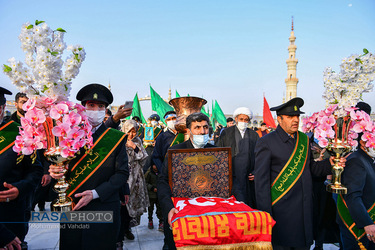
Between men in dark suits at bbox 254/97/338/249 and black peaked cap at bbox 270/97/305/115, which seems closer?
men in dark suits at bbox 254/97/338/249

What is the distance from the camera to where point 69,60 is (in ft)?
7.27

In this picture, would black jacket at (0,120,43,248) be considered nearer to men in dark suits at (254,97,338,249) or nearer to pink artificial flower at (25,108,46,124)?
pink artificial flower at (25,108,46,124)

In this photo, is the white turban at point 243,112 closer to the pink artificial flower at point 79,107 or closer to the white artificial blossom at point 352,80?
the white artificial blossom at point 352,80

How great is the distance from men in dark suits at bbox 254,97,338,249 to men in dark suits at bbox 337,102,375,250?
29cm

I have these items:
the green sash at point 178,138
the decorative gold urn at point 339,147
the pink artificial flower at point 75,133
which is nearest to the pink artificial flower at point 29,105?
the pink artificial flower at point 75,133

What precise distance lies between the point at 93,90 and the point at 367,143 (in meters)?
3.45

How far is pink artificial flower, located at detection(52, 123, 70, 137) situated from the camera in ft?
6.50

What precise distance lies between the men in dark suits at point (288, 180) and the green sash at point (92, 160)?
75.6 inches

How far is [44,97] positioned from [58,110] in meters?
0.20

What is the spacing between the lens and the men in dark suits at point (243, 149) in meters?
4.75

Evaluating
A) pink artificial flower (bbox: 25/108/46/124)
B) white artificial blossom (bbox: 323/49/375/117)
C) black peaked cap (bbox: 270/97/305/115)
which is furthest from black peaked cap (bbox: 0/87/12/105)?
white artificial blossom (bbox: 323/49/375/117)

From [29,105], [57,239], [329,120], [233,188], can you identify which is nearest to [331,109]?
[329,120]

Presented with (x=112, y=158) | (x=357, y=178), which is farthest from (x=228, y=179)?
(x=357, y=178)

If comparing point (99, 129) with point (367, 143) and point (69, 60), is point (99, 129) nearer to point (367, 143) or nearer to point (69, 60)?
point (69, 60)
